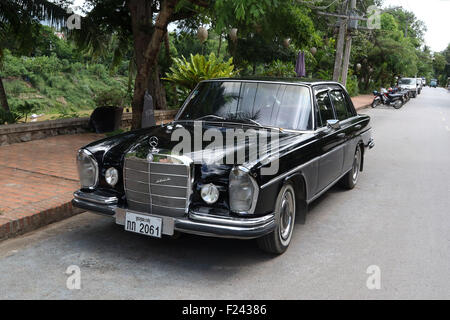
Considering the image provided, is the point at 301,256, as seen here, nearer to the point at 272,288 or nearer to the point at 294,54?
the point at 272,288

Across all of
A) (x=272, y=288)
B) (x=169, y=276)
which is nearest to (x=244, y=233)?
(x=272, y=288)

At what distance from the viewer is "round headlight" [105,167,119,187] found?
4.07 meters

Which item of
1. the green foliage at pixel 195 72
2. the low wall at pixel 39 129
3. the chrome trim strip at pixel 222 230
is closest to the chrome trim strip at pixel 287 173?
the chrome trim strip at pixel 222 230

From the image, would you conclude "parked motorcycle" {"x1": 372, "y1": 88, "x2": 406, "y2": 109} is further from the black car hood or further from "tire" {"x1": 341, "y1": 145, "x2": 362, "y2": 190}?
the black car hood

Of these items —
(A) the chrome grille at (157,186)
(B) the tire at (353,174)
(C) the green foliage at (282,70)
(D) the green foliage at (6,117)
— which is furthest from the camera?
(C) the green foliage at (282,70)

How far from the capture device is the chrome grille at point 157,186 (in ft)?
12.1

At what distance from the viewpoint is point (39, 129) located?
29.2 ft

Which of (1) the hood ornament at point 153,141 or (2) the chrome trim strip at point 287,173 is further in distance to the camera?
(1) the hood ornament at point 153,141

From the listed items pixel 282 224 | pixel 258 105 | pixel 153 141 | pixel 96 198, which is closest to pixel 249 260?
pixel 282 224

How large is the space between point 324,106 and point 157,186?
260cm

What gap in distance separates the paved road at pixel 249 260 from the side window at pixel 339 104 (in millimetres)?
1300

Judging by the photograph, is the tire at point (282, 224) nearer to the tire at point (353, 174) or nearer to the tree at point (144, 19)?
the tire at point (353, 174)

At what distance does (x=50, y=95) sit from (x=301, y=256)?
39.5 metres

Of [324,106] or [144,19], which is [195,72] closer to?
[144,19]
